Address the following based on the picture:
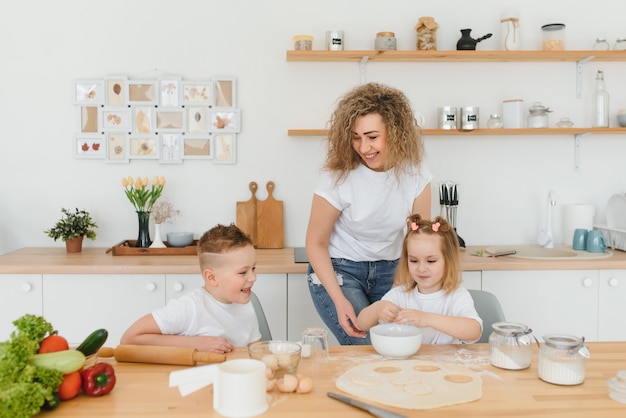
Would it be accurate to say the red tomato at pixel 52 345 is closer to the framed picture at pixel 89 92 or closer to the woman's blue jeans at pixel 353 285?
the woman's blue jeans at pixel 353 285

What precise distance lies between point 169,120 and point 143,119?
0.44 ft

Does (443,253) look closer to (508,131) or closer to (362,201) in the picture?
(362,201)

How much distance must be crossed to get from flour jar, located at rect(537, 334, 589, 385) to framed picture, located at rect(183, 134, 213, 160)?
222 centimetres

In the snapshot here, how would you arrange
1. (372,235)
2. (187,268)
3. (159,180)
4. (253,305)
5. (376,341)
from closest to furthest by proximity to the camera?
(376,341), (253,305), (372,235), (187,268), (159,180)

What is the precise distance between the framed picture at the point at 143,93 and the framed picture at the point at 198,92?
0.50 feet

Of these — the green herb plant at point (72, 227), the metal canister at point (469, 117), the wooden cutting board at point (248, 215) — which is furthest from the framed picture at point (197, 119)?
the metal canister at point (469, 117)

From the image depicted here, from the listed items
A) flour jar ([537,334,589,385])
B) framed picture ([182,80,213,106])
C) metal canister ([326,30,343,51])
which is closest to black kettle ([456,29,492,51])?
metal canister ([326,30,343,51])

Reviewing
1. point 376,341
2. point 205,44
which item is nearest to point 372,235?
point 376,341

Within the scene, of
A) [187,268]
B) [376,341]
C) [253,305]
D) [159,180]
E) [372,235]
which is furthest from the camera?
[159,180]

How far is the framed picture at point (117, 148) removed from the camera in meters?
3.21

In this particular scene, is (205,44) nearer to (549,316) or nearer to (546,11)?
(546,11)

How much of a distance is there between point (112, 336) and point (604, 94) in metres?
2.64

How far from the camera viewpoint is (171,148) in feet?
10.6

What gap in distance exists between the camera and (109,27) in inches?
125
